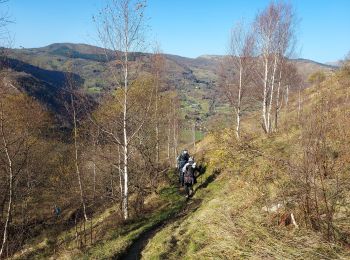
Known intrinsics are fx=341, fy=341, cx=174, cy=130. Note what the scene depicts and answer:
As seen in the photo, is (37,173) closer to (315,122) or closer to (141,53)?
(141,53)

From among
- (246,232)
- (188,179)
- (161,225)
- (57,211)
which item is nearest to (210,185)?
(188,179)

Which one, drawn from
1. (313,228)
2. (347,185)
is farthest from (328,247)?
(347,185)

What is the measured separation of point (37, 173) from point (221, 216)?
27.9m

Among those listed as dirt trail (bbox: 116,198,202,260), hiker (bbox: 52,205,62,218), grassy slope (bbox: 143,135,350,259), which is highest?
grassy slope (bbox: 143,135,350,259)

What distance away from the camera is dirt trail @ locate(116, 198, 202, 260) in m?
10.8

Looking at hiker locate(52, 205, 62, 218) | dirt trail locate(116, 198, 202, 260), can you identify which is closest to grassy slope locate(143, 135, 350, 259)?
dirt trail locate(116, 198, 202, 260)

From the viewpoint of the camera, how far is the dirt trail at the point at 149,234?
35.4ft

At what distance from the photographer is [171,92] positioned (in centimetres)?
3334

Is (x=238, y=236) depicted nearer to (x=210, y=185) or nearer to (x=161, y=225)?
(x=161, y=225)

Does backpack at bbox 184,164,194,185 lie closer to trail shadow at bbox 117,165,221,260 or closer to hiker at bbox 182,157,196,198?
hiker at bbox 182,157,196,198

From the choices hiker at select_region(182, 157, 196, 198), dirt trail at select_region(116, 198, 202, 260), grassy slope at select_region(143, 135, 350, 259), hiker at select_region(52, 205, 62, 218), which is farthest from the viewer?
hiker at select_region(52, 205, 62, 218)

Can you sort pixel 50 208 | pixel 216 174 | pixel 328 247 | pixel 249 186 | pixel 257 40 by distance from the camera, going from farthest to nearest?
pixel 50 208 → pixel 257 40 → pixel 216 174 → pixel 249 186 → pixel 328 247

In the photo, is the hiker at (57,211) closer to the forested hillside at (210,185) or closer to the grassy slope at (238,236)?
the forested hillside at (210,185)

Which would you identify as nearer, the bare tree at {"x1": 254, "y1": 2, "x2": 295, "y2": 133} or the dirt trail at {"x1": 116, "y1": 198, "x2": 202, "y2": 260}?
the dirt trail at {"x1": 116, "y1": 198, "x2": 202, "y2": 260}
